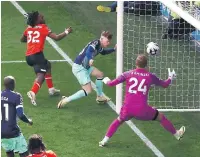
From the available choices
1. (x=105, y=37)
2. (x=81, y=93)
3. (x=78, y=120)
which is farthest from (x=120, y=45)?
(x=78, y=120)

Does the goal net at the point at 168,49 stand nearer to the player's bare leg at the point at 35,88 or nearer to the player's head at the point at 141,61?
the player's bare leg at the point at 35,88

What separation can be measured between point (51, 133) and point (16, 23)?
707 centimetres

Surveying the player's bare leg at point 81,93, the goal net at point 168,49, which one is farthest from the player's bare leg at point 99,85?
the goal net at point 168,49

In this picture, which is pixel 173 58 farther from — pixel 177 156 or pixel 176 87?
pixel 177 156

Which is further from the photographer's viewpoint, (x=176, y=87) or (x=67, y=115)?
(x=176, y=87)

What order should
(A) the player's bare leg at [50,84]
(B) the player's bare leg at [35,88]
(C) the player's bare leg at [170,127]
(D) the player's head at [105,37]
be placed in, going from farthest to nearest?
(A) the player's bare leg at [50,84] → (B) the player's bare leg at [35,88] → (D) the player's head at [105,37] → (C) the player's bare leg at [170,127]

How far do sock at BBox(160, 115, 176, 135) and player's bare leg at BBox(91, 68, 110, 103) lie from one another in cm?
201

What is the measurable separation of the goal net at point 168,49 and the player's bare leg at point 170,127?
5.19 feet

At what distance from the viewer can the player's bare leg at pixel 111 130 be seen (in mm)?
11633

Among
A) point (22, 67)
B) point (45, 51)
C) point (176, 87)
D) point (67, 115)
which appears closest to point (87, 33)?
point (45, 51)

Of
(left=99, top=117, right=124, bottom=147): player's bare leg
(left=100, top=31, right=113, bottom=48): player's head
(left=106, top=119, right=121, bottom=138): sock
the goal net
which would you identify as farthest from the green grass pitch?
(left=100, top=31, right=113, bottom=48): player's head

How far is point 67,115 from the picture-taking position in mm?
13164

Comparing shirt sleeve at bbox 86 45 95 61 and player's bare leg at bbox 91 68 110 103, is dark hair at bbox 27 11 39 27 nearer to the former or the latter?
shirt sleeve at bbox 86 45 95 61

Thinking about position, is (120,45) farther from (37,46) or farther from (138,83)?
(138,83)
